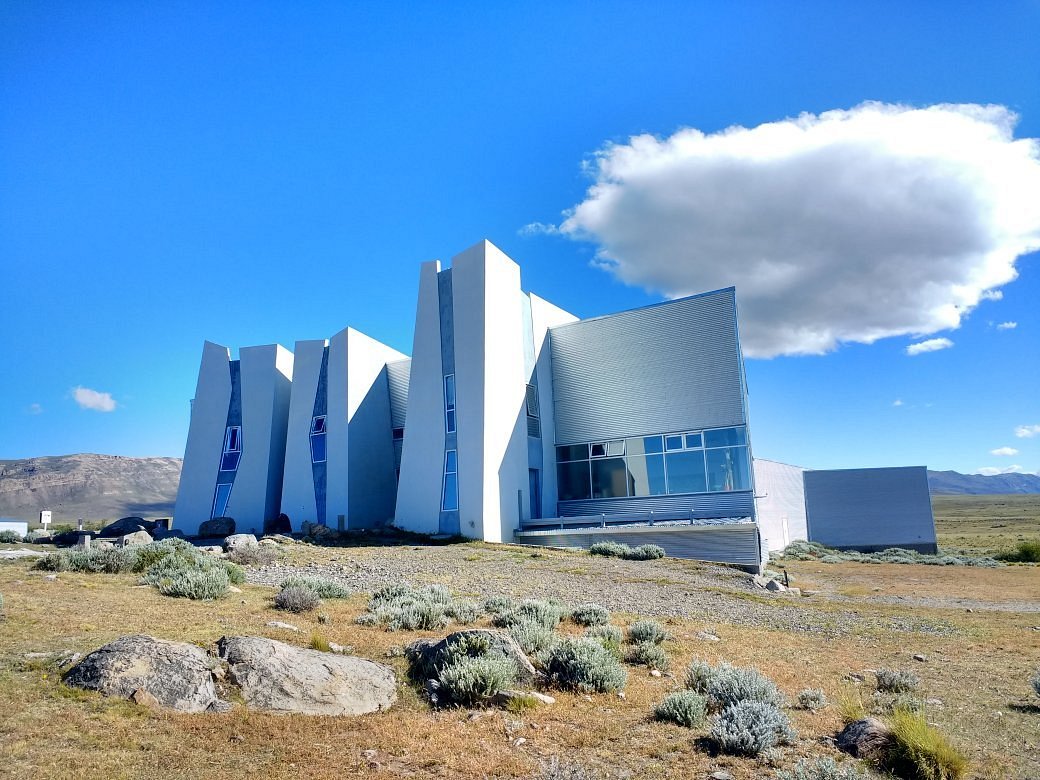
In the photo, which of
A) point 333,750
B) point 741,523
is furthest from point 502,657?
point 741,523

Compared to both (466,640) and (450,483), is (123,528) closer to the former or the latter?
(450,483)

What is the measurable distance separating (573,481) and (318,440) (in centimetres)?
1294

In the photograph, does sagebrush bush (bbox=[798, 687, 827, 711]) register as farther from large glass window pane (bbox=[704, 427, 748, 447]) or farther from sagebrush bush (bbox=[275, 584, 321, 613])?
large glass window pane (bbox=[704, 427, 748, 447])

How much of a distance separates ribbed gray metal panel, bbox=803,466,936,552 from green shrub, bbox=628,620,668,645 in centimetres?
3668

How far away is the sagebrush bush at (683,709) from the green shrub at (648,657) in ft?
6.75

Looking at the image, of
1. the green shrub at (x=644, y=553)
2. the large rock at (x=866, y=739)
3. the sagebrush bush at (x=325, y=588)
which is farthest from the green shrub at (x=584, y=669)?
the green shrub at (x=644, y=553)

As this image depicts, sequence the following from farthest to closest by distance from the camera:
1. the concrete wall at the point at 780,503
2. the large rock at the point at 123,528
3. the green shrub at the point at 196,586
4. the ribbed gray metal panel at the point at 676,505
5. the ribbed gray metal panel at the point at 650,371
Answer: the concrete wall at the point at 780,503
the large rock at the point at 123,528
the ribbed gray metal panel at the point at 650,371
the ribbed gray metal panel at the point at 676,505
the green shrub at the point at 196,586

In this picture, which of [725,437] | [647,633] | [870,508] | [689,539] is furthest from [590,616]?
[870,508]

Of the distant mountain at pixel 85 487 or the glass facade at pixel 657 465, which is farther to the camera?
the distant mountain at pixel 85 487

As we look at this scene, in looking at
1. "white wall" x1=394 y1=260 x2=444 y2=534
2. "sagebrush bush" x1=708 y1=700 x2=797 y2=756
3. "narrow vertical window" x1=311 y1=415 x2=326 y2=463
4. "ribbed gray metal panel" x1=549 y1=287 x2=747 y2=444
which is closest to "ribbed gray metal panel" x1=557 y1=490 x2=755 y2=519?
"ribbed gray metal panel" x1=549 y1=287 x2=747 y2=444

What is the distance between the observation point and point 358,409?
32.3 metres

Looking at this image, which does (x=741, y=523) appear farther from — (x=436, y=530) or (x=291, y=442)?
(x=291, y=442)

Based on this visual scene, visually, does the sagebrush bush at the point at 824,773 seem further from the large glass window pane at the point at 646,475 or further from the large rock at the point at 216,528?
the large rock at the point at 216,528

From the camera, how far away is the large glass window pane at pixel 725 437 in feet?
91.6
